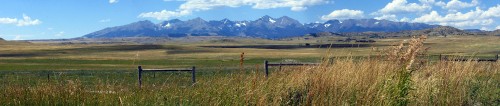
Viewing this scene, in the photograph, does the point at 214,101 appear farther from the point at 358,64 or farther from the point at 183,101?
the point at 358,64

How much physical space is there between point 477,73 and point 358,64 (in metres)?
2.15

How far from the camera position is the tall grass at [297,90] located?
603cm

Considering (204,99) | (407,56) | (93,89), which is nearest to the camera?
(407,56)

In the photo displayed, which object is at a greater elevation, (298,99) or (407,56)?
(407,56)

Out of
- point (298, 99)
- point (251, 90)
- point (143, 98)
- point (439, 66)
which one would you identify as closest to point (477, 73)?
point (439, 66)

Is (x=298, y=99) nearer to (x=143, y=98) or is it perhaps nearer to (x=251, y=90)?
(x=251, y=90)

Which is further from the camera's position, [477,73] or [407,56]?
[477,73]

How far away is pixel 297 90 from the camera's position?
22.7 ft

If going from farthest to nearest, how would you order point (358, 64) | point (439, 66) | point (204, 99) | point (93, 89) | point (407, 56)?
point (439, 66), point (358, 64), point (93, 89), point (204, 99), point (407, 56)

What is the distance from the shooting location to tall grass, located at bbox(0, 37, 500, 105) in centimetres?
603

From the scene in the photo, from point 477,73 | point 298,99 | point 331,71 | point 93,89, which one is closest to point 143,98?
point 93,89

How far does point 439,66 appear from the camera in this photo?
30.2ft

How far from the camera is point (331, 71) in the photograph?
24.5ft

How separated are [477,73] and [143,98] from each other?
5447 mm
